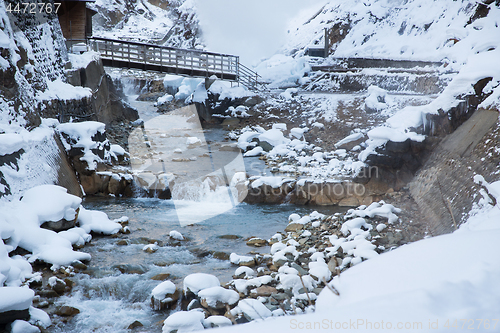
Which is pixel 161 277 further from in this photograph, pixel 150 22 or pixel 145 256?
pixel 150 22

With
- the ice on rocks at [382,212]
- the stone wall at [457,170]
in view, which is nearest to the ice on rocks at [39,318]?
the ice on rocks at [382,212]

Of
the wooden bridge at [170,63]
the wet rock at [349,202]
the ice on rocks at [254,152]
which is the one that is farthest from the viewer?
the wooden bridge at [170,63]

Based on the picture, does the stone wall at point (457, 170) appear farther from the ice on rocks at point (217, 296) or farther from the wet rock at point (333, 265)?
the ice on rocks at point (217, 296)

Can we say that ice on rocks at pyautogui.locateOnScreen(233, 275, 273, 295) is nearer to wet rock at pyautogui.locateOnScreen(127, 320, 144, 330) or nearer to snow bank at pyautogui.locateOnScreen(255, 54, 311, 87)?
wet rock at pyautogui.locateOnScreen(127, 320, 144, 330)

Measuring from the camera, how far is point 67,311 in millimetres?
4531

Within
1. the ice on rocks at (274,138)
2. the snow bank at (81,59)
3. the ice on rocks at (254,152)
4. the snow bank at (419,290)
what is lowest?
the snow bank at (419,290)

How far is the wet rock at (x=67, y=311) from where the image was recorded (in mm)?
4504

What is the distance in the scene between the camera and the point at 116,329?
4.38m

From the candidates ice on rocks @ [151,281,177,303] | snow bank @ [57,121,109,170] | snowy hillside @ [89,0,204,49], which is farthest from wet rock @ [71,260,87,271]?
snowy hillside @ [89,0,204,49]

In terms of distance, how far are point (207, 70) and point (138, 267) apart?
14.3 m

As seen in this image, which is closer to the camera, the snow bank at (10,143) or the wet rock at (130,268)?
the wet rock at (130,268)

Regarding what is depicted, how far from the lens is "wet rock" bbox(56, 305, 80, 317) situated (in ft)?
14.8

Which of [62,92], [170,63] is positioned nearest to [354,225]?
[62,92]

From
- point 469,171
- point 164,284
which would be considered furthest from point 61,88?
point 469,171
